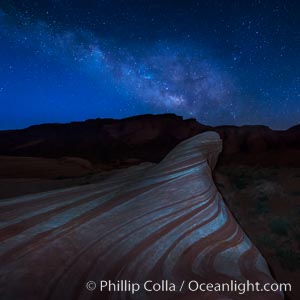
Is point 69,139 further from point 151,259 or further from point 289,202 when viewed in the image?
point 151,259

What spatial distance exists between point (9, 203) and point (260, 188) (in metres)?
10.0

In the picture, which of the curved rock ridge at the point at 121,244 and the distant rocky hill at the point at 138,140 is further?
the distant rocky hill at the point at 138,140

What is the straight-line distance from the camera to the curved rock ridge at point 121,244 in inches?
65.7

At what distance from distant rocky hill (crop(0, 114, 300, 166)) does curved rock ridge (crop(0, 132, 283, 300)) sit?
31.0m

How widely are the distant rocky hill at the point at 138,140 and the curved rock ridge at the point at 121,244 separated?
31.0 meters

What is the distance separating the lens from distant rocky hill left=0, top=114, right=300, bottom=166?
37094 mm

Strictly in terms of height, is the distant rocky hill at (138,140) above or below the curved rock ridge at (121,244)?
above

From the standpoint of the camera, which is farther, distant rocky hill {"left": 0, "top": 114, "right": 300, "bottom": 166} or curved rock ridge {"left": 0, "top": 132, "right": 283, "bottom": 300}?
distant rocky hill {"left": 0, "top": 114, "right": 300, "bottom": 166}

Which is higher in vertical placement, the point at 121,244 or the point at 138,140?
the point at 138,140

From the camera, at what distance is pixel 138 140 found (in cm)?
4384

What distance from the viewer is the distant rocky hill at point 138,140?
1460 inches

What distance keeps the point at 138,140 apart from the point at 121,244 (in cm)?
4167

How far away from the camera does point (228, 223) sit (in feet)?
9.89

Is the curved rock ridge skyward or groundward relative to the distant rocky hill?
groundward
